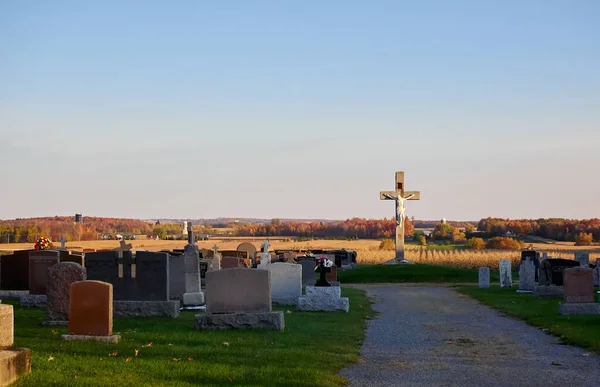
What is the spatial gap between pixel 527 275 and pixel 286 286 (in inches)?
481

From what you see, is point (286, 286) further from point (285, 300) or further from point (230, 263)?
point (230, 263)

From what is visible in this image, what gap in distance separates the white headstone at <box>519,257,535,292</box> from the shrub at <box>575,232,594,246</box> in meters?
64.9

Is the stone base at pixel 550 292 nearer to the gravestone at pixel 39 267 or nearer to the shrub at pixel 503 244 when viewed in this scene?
the gravestone at pixel 39 267

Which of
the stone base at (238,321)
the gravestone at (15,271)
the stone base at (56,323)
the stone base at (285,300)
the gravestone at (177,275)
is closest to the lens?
the stone base at (56,323)

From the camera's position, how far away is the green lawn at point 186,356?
36.3 ft

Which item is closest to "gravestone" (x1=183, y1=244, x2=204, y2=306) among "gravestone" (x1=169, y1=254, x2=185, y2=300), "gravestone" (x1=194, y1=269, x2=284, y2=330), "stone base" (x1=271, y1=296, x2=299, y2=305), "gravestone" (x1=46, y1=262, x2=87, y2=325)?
"gravestone" (x1=169, y1=254, x2=185, y2=300)

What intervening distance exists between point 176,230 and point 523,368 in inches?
5134

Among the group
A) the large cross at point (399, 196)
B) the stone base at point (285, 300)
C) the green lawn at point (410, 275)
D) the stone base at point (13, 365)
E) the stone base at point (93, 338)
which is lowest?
the green lawn at point (410, 275)

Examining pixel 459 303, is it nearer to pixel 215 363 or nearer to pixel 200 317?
pixel 200 317

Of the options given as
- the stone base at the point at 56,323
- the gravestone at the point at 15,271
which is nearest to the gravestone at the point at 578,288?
the stone base at the point at 56,323

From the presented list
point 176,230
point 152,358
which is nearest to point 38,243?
point 152,358

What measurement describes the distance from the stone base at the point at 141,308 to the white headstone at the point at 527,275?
1827 cm

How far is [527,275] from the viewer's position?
3447cm

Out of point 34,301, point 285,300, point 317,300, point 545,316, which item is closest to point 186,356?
point 34,301
